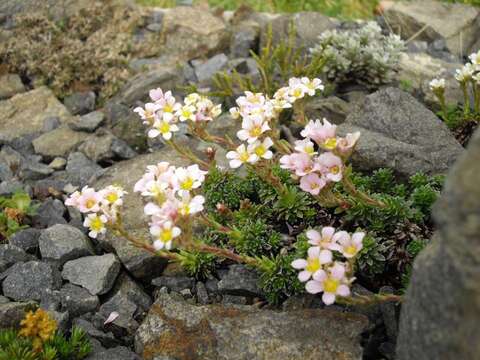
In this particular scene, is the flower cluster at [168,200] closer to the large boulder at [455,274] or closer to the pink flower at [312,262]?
the pink flower at [312,262]

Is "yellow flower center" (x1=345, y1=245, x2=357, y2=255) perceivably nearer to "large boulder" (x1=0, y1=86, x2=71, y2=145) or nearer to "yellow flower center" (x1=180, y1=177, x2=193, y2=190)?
"yellow flower center" (x1=180, y1=177, x2=193, y2=190)

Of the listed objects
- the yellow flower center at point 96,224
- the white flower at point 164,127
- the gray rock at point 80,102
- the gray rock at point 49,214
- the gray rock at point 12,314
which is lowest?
the gray rock at point 80,102

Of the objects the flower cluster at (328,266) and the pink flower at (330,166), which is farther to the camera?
the pink flower at (330,166)

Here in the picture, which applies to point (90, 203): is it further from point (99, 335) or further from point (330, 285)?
point (330, 285)

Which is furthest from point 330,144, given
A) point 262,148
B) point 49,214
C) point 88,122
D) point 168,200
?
point 88,122

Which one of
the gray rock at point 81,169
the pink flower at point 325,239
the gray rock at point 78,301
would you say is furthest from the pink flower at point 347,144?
the gray rock at point 81,169

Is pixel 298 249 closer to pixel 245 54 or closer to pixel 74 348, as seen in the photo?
pixel 74 348

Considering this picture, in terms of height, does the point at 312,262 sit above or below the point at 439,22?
above
